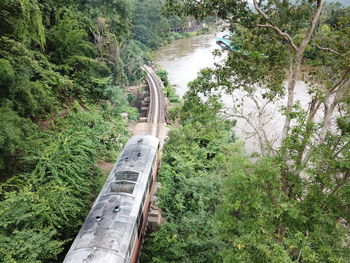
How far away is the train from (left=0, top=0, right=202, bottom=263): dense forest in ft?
3.41

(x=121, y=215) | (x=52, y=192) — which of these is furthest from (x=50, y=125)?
(x=121, y=215)

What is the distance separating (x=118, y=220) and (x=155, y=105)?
2027 cm

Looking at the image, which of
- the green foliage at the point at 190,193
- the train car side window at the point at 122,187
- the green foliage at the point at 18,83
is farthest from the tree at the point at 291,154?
the green foliage at the point at 18,83

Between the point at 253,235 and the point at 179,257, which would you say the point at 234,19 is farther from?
the point at 179,257

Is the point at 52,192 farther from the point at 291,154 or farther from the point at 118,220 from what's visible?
the point at 291,154

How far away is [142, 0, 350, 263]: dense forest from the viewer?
19.2 feet

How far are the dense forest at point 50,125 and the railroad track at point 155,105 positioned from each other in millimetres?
2124

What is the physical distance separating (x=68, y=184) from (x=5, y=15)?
23.4 ft

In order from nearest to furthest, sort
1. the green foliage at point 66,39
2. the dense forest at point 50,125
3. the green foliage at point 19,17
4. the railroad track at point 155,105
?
the dense forest at point 50,125
the green foliage at point 19,17
the green foliage at point 66,39
the railroad track at point 155,105

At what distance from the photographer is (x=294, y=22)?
7.58 meters

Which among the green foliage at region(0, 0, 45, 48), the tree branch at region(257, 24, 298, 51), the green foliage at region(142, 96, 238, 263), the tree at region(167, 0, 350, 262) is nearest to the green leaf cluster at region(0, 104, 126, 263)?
the green foliage at region(142, 96, 238, 263)

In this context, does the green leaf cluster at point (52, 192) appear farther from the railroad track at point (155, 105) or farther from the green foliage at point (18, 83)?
the railroad track at point (155, 105)

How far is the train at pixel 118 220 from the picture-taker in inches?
283

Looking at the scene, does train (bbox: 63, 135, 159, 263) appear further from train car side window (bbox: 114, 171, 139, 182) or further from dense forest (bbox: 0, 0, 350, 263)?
dense forest (bbox: 0, 0, 350, 263)
